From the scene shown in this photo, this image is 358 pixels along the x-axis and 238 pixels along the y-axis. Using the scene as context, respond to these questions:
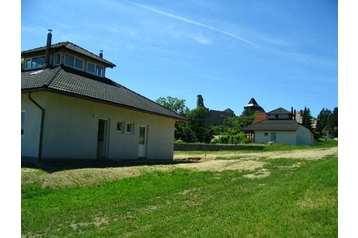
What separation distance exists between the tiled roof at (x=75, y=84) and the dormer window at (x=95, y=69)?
215 mm

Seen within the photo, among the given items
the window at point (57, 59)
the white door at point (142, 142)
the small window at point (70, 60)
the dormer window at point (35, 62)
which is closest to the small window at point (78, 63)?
the small window at point (70, 60)

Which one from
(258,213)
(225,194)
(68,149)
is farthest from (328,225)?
(68,149)

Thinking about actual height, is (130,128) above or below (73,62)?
below

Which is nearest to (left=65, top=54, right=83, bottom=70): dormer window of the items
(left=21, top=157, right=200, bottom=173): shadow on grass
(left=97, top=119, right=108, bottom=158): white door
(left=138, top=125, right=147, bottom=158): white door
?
(left=97, top=119, right=108, bottom=158): white door

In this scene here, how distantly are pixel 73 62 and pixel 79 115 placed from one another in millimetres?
3461

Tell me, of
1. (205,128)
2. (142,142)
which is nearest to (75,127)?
(142,142)

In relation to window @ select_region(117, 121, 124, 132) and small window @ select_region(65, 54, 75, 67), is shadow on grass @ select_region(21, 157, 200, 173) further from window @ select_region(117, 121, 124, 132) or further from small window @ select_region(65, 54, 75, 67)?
small window @ select_region(65, 54, 75, 67)

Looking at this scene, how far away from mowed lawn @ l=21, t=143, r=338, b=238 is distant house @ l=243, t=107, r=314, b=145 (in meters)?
28.4

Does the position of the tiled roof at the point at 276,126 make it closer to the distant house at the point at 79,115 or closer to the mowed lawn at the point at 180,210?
the distant house at the point at 79,115

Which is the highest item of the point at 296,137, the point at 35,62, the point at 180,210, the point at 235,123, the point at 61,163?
the point at 35,62

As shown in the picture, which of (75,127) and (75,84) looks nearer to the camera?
(75,127)

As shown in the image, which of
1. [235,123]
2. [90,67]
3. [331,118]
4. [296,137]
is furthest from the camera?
[235,123]

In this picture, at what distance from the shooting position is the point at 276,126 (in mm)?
36719

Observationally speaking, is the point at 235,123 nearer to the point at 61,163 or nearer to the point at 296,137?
the point at 296,137
